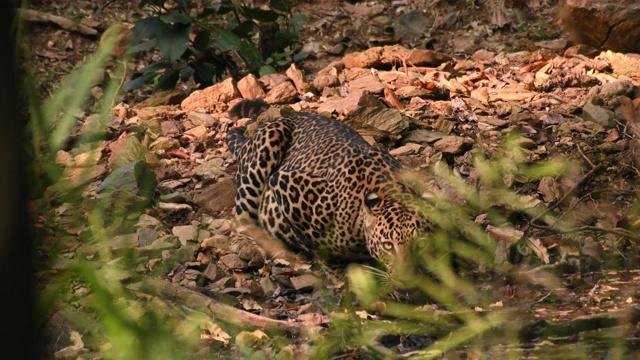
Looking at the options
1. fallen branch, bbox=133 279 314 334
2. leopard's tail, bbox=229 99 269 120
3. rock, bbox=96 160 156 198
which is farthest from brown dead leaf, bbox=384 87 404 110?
fallen branch, bbox=133 279 314 334

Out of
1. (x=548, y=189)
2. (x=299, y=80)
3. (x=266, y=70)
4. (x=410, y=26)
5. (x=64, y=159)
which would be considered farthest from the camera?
(x=410, y=26)

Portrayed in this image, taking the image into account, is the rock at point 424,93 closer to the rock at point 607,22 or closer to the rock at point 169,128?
the rock at point 607,22

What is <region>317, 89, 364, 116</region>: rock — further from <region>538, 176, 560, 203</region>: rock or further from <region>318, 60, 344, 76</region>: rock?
<region>538, 176, 560, 203</region>: rock

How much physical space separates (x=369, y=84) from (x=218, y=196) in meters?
2.43

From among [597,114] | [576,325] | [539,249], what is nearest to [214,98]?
[597,114]

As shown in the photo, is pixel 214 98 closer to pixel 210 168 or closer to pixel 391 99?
pixel 210 168

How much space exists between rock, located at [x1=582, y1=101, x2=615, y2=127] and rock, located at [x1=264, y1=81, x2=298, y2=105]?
3.21 meters

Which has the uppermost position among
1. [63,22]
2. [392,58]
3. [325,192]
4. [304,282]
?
[63,22]

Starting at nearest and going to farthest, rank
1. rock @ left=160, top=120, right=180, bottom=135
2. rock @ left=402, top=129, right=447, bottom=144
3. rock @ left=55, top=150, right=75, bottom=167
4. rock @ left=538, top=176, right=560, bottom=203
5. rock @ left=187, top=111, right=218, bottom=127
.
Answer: rock @ left=55, top=150, right=75, bottom=167
rock @ left=538, top=176, right=560, bottom=203
rock @ left=402, top=129, right=447, bottom=144
rock @ left=160, top=120, right=180, bottom=135
rock @ left=187, top=111, right=218, bottom=127

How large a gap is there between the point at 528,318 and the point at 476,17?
9.45m

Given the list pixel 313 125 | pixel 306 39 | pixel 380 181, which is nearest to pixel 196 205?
pixel 313 125

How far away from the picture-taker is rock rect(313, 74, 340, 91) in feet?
37.8

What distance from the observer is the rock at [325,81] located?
1152 cm

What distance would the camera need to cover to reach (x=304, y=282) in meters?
8.07
